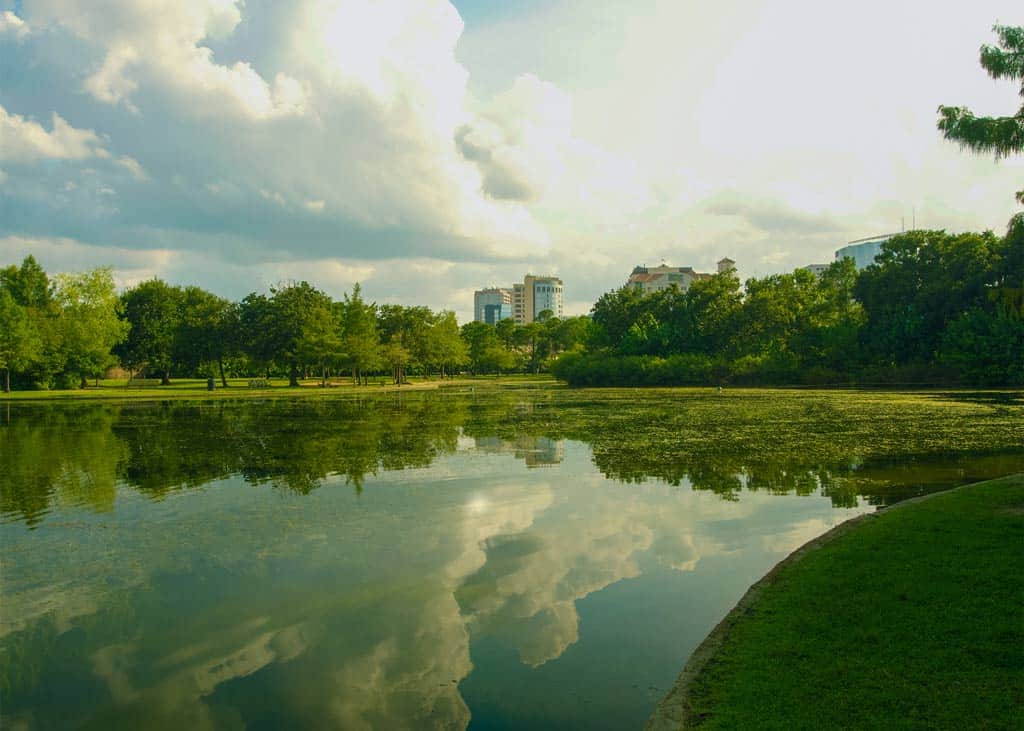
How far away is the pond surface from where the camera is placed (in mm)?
5539

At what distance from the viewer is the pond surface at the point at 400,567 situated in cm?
554

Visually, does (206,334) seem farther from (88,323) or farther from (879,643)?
(879,643)

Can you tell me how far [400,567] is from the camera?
28.2 feet

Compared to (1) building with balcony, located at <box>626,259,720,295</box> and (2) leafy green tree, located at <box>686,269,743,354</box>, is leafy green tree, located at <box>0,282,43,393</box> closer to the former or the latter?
(2) leafy green tree, located at <box>686,269,743,354</box>

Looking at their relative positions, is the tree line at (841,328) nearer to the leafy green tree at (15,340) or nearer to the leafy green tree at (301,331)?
the leafy green tree at (301,331)

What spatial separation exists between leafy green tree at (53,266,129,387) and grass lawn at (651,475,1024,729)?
2573 inches

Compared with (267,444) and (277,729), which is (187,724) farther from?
(267,444)

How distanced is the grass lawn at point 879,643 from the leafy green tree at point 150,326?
7456 centimetres

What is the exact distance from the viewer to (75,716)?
208 inches

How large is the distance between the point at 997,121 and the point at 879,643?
890 centimetres

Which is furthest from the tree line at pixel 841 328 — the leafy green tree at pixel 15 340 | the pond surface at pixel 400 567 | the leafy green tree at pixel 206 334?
the leafy green tree at pixel 15 340

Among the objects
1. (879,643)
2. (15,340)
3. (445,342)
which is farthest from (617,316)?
(879,643)

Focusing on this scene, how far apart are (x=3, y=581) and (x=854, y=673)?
8930 mm

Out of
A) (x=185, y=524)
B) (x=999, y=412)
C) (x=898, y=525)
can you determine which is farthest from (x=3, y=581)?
(x=999, y=412)
